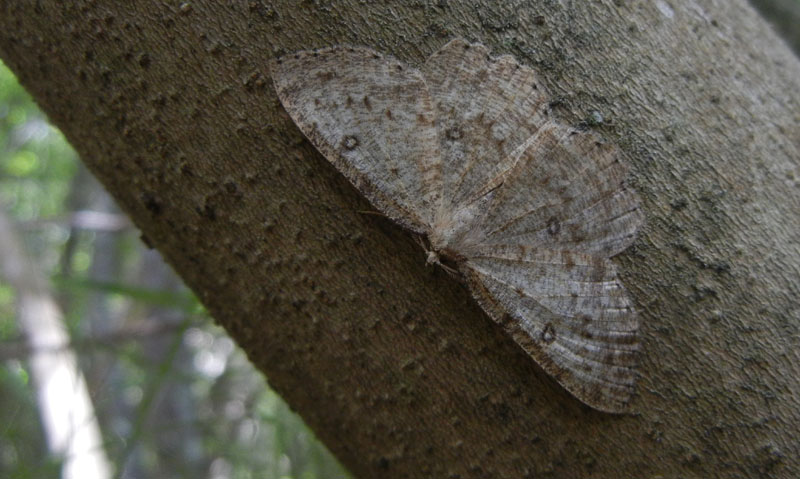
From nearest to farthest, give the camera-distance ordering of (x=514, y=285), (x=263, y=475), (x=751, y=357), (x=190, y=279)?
(x=751, y=357) → (x=514, y=285) → (x=190, y=279) → (x=263, y=475)

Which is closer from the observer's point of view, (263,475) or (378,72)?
(378,72)

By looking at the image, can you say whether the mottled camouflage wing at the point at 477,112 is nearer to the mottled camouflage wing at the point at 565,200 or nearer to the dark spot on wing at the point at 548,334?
the mottled camouflage wing at the point at 565,200

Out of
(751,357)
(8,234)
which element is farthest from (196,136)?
(8,234)

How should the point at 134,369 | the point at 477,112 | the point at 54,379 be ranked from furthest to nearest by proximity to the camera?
the point at 134,369
the point at 54,379
the point at 477,112

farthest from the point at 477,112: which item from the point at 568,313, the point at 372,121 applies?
the point at 568,313

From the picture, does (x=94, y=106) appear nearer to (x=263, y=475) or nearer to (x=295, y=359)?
(x=295, y=359)

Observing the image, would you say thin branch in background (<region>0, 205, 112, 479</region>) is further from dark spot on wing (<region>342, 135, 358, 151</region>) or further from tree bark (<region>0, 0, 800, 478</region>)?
dark spot on wing (<region>342, 135, 358, 151</region>)

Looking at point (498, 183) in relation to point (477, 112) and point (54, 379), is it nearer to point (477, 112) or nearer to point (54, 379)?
point (477, 112)
